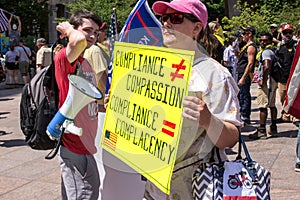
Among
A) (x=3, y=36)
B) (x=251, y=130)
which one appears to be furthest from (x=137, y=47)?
(x=3, y=36)

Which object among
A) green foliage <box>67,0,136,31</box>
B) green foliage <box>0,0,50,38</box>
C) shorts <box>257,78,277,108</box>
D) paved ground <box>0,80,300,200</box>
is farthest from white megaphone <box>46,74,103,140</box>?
green foliage <box>0,0,50,38</box>

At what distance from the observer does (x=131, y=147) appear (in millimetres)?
2170

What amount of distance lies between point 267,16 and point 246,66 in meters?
13.6

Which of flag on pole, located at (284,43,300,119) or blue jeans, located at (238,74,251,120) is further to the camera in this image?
blue jeans, located at (238,74,251,120)

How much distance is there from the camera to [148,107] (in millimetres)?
2080

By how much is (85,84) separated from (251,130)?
598 centimetres

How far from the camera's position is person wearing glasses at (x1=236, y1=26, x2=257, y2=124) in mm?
7836

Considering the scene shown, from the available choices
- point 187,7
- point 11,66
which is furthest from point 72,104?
point 11,66

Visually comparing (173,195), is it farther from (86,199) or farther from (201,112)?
(86,199)

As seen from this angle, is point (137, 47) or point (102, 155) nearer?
point (137, 47)

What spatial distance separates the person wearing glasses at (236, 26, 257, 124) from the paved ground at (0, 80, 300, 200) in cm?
43

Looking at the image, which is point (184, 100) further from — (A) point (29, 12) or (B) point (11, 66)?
(A) point (29, 12)

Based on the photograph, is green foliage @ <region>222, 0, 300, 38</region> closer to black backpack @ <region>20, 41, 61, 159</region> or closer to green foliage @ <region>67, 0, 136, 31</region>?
green foliage @ <region>67, 0, 136, 31</region>

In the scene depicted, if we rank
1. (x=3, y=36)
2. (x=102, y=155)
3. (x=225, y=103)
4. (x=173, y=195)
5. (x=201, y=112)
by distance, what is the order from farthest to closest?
(x=3, y=36)
(x=102, y=155)
(x=173, y=195)
(x=225, y=103)
(x=201, y=112)
